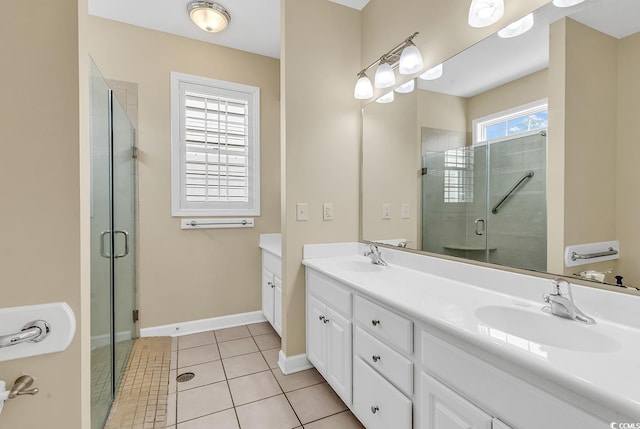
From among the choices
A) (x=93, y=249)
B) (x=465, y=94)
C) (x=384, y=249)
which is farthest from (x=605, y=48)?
(x=93, y=249)

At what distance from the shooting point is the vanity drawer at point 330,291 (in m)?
1.61

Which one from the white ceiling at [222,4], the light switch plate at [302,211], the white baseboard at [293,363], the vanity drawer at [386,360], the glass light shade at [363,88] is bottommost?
the white baseboard at [293,363]

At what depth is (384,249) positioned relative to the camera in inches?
80.7

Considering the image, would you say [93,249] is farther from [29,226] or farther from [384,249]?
[384,249]

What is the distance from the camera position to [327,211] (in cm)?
218

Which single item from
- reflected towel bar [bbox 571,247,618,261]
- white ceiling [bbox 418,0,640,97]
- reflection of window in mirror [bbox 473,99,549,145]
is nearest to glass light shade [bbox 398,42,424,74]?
white ceiling [bbox 418,0,640,97]

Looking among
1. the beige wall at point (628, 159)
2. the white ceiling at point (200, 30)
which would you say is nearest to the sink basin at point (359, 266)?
the beige wall at point (628, 159)

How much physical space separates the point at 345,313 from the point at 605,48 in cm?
159

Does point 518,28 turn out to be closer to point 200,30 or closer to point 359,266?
point 359,266

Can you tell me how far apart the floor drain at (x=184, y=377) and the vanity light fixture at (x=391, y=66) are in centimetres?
242

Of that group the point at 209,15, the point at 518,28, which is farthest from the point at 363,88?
the point at 209,15

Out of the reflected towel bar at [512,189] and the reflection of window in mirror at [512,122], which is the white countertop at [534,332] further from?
the reflection of window in mirror at [512,122]

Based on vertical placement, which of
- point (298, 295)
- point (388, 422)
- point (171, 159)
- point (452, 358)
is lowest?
point (388, 422)

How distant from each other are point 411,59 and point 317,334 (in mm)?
1872
